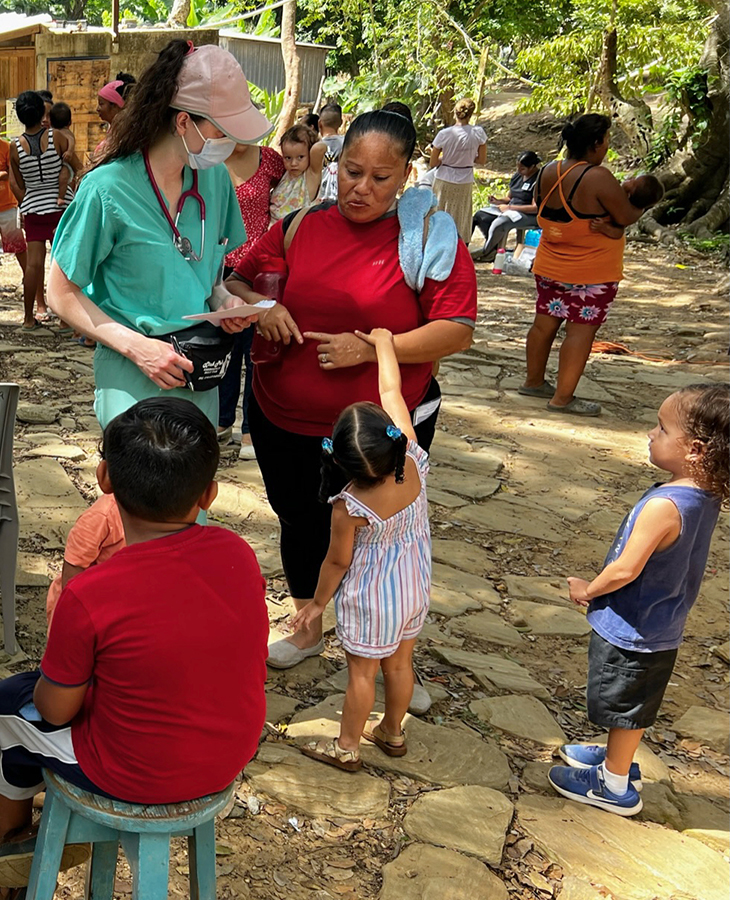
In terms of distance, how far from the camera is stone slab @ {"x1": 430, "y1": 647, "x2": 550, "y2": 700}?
3457mm

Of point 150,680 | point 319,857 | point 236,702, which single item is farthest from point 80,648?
point 319,857

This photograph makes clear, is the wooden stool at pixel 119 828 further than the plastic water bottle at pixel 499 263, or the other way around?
the plastic water bottle at pixel 499 263

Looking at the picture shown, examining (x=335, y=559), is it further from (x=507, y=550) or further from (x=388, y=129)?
(x=507, y=550)

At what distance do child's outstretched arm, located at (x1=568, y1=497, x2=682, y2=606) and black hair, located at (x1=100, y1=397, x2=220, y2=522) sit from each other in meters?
1.22

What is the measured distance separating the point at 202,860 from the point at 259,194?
3804mm

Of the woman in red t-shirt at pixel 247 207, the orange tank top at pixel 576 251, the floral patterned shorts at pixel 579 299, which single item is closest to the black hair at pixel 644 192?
the orange tank top at pixel 576 251

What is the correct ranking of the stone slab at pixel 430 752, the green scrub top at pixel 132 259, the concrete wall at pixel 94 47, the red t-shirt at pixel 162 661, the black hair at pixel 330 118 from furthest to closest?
the concrete wall at pixel 94 47 → the black hair at pixel 330 118 → the stone slab at pixel 430 752 → the green scrub top at pixel 132 259 → the red t-shirt at pixel 162 661

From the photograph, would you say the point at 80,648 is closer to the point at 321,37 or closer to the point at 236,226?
the point at 236,226

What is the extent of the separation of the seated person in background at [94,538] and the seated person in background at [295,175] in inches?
131

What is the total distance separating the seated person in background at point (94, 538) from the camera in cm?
218

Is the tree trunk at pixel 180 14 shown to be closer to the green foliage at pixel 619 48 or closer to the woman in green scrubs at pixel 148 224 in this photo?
the green foliage at pixel 619 48

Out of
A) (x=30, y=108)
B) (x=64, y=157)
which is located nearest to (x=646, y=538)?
(x=30, y=108)

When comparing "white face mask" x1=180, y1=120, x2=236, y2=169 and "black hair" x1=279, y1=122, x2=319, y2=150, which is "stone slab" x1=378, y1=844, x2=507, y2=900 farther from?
"black hair" x1=279, y1=122, x2=319, y2=150

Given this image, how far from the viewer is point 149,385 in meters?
2.50
